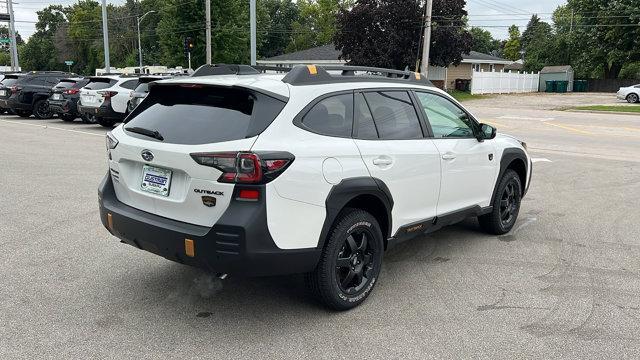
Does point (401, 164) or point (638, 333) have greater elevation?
point (401, 164)

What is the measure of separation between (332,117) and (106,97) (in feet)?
46.8

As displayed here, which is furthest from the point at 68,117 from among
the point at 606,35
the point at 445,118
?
the point at 606,35

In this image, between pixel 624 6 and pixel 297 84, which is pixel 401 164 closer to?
pixel 297 84

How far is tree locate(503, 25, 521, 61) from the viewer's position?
120m

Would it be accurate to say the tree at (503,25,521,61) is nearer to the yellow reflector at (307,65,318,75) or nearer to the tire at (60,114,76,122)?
the tire at (60,114,76,122)

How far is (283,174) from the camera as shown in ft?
11.2

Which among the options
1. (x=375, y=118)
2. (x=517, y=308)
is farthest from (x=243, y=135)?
(x=517, y=308)

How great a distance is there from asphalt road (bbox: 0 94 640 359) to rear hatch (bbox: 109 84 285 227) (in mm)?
827

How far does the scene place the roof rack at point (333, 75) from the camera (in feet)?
12.8

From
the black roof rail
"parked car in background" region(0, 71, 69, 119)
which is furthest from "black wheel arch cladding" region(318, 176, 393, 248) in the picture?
"parked car in background" region(0, 71, 69, 119)

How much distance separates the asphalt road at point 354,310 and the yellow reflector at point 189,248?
1.94 ft

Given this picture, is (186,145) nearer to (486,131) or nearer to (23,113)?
(486,131)

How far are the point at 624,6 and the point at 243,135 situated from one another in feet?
187

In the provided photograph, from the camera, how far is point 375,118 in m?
4.33
